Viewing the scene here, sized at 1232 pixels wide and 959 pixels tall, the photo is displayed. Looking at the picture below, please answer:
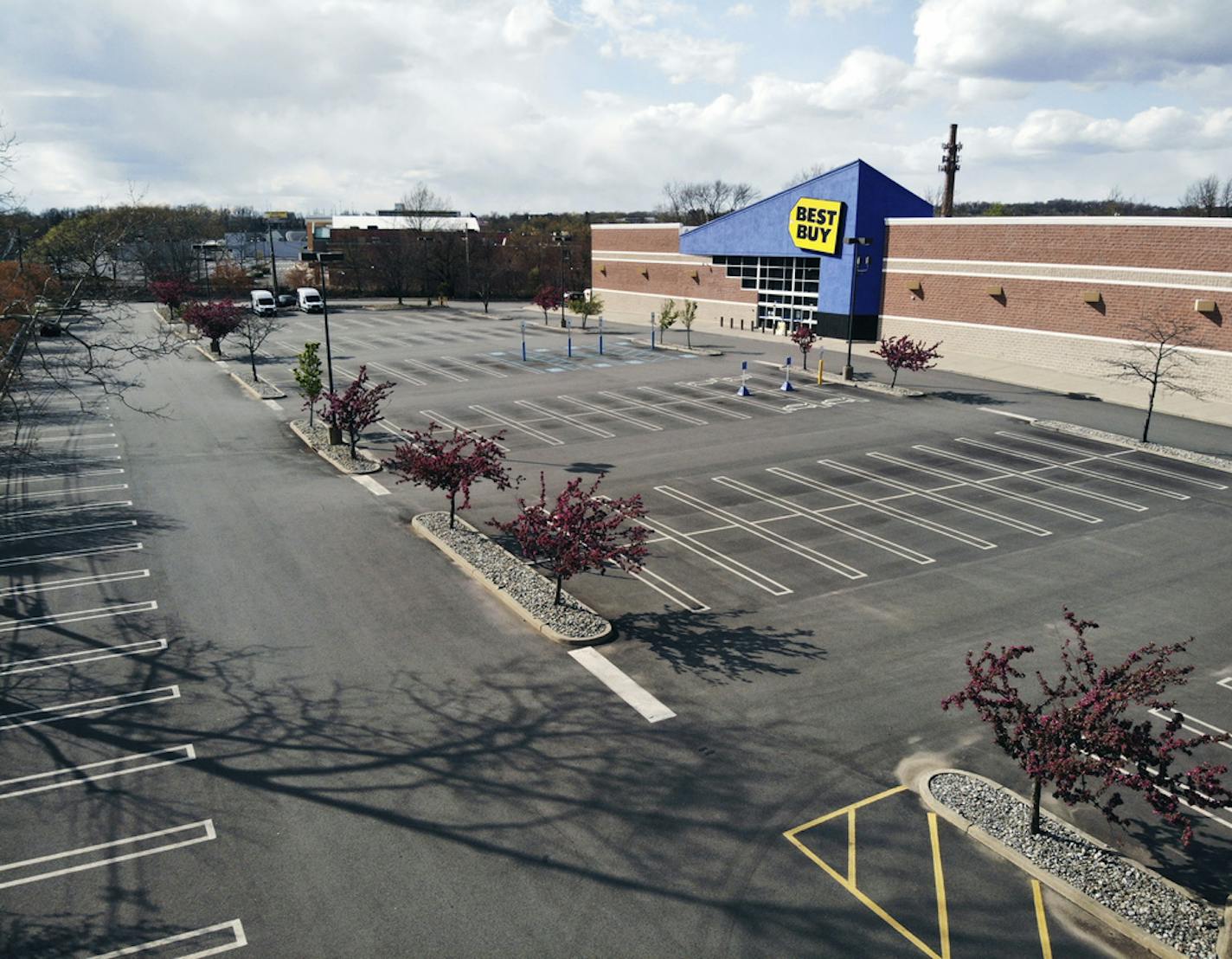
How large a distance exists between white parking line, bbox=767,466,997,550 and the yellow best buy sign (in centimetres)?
3068

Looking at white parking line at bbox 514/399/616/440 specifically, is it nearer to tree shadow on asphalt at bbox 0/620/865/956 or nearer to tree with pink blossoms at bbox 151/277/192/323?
tree shadow on asphalt at bbox 0/620/865/956

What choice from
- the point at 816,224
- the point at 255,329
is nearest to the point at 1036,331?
the point at 816,224

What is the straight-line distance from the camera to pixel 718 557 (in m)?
19.3

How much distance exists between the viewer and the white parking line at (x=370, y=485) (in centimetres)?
2420

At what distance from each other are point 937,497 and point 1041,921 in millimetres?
15732

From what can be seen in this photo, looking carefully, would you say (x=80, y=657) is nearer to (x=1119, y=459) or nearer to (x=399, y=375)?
(x=1119, y=459)

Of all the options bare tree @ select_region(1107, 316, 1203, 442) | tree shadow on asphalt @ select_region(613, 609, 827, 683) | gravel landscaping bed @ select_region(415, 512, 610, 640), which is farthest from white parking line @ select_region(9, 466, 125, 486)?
bare tree @ select_region(1107, 316, 1203, 442)

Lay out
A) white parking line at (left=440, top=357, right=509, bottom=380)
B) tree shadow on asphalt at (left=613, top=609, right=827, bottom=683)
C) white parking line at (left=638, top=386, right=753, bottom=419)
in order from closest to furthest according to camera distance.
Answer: tree shadow on asphalt at (left=613, top=609, right=827, bottom=683) < white parking line at (left=638, top=386, right=753, bottom=419) < white parking line at (left=440, top=357, right=509, bottom=380)

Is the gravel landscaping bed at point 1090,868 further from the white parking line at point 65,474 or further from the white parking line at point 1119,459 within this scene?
the white parking line at point 65,474

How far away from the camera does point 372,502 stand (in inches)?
919

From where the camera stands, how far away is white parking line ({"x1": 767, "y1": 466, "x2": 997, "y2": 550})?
20.4 m

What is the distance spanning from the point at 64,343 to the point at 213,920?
56124 millimetres

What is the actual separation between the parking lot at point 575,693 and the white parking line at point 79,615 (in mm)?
71

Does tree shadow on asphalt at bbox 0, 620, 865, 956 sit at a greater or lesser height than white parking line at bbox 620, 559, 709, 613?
lesser
